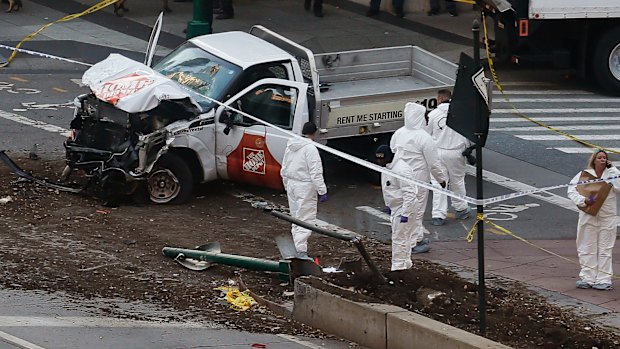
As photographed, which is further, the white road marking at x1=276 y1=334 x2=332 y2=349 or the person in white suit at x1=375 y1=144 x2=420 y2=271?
the person in white suit at x1=375 y1=144 x2=420 y2=271

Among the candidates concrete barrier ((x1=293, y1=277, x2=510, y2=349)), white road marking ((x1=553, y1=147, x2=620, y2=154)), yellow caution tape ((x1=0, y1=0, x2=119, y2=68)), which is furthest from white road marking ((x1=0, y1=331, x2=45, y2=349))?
yellow caution tape ((x1=0, y1=0, x2=119, y2=68))

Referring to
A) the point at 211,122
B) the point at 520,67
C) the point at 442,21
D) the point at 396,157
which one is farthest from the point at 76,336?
the point at 442,21

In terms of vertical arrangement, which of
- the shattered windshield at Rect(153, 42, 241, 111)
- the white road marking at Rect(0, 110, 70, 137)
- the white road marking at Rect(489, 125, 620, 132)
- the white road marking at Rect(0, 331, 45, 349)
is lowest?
the white road marking at Rect(489, 125, 620, 132)

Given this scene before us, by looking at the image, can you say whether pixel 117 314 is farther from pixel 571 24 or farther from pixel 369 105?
pixel 571 24

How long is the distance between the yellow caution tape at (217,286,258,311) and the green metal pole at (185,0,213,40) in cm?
1175

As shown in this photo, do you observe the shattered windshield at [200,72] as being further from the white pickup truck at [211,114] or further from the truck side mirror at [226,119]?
the truck side mirror at [226,119]

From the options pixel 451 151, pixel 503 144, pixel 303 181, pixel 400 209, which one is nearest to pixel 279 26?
pixel 503 144

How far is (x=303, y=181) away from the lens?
42.8 ft

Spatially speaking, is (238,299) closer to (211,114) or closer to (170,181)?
(170,181)

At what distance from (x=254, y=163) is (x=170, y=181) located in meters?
1.10

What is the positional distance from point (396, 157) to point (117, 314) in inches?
158

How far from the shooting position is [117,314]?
425 inches

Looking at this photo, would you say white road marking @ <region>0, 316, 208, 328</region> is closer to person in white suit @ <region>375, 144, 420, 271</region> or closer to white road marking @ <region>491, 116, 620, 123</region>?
person in white suit @ <region>375, 144, 420, 271</region>

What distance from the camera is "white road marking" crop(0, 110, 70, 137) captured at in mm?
18156
